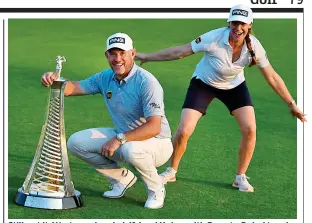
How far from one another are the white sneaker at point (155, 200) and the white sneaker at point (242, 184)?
3.09 ft

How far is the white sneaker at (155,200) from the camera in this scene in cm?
763

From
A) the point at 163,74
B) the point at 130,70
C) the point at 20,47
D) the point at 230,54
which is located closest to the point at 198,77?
the point at 230,54

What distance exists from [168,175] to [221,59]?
1176 mm

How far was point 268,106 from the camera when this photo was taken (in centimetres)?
1200

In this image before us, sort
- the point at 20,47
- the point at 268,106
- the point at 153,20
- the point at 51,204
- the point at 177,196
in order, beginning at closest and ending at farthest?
the point at 51,204 → the point at 177,196 → the point at 268,106 → the point at 20,47 → the point at 153,20

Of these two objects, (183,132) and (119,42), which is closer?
(119,42)

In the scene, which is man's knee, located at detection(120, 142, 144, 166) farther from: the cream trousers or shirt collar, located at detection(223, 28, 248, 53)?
shirt collar, located at detection(223, 28, 248, 53)

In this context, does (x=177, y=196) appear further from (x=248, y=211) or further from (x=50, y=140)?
(x=50, y=140)

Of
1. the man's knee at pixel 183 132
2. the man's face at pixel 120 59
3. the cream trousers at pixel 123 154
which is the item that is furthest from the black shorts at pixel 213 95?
the man's face at pixel 120 59

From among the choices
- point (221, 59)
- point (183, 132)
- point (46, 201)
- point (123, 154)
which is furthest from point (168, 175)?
point (46, 201)

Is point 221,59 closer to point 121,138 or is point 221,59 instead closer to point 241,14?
point 241,14

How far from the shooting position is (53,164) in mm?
7547

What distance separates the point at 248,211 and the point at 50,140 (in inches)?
69.0
